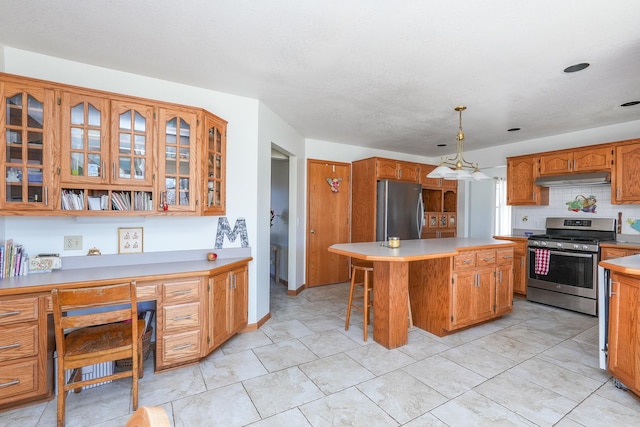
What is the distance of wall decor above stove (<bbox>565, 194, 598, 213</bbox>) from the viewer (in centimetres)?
407

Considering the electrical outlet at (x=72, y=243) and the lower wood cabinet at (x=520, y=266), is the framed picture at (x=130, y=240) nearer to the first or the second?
the electrical outlet at (x=72, y=243)

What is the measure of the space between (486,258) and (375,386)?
6.21ft

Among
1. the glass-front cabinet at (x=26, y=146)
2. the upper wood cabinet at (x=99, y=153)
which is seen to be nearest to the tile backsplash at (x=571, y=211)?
the upper wood cabinet at (x=99, y=153)

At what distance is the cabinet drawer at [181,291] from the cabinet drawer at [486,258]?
2743mm

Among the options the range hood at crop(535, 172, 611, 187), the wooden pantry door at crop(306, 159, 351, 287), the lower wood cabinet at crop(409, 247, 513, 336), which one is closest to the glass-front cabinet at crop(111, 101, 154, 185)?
the wooden pantry door at crop(306, 159, 351, 287)

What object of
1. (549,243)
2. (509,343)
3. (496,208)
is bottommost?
(509,343)

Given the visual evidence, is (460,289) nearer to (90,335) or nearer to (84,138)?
(90,335)

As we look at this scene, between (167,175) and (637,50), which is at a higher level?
(637,50)

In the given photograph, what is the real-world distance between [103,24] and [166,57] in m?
0.45

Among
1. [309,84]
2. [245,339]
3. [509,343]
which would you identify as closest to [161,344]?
[245,339]

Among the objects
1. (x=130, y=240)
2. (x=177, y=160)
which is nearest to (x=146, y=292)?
(x=130, y=240)

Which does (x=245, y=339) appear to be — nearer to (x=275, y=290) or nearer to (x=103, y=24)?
(x=275, y=290)

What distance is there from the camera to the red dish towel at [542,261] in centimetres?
391

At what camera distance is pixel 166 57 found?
230cm
